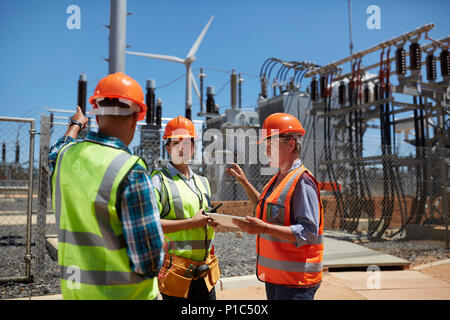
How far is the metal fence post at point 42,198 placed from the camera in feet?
16.9

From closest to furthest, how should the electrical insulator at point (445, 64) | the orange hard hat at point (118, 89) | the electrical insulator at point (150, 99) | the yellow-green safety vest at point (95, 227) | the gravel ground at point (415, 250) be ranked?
1. the yellow-green safety vest at point (95, 227)
2. the orange hard hat at point (118, 89)
3. the gravel ground at point (415, 250)
4. the electrical insulator at point (445, 64)
5. the electrical insulator at point (150, 99)

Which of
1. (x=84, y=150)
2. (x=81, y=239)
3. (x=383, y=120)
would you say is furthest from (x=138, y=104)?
(x=383, y=120)

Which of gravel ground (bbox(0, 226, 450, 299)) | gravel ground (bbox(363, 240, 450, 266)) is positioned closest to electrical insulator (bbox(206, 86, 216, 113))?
gravel ground (bbox(0, 226, 450, 299))

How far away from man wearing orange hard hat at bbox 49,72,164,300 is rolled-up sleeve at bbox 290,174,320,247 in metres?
1.08

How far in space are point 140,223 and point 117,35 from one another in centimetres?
391

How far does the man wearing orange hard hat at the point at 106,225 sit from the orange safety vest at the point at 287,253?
→ 109cm

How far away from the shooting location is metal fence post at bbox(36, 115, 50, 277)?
16.9 ft

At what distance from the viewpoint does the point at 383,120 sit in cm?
1071

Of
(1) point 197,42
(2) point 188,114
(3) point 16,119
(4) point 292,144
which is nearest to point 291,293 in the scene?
(4) point 292,144

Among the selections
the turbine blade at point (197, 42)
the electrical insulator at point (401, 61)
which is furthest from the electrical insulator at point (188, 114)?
the electrical insulator at point (401, 61)

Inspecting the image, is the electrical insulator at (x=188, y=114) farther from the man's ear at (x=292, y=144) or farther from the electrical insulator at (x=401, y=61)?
the man's ear at (x=292, y=144)

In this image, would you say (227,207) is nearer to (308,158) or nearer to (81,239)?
(308,158)

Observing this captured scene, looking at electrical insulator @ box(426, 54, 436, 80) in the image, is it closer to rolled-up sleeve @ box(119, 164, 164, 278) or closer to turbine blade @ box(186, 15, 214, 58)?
rolled-up sleeve @ box(119, 164, 164, 278)
